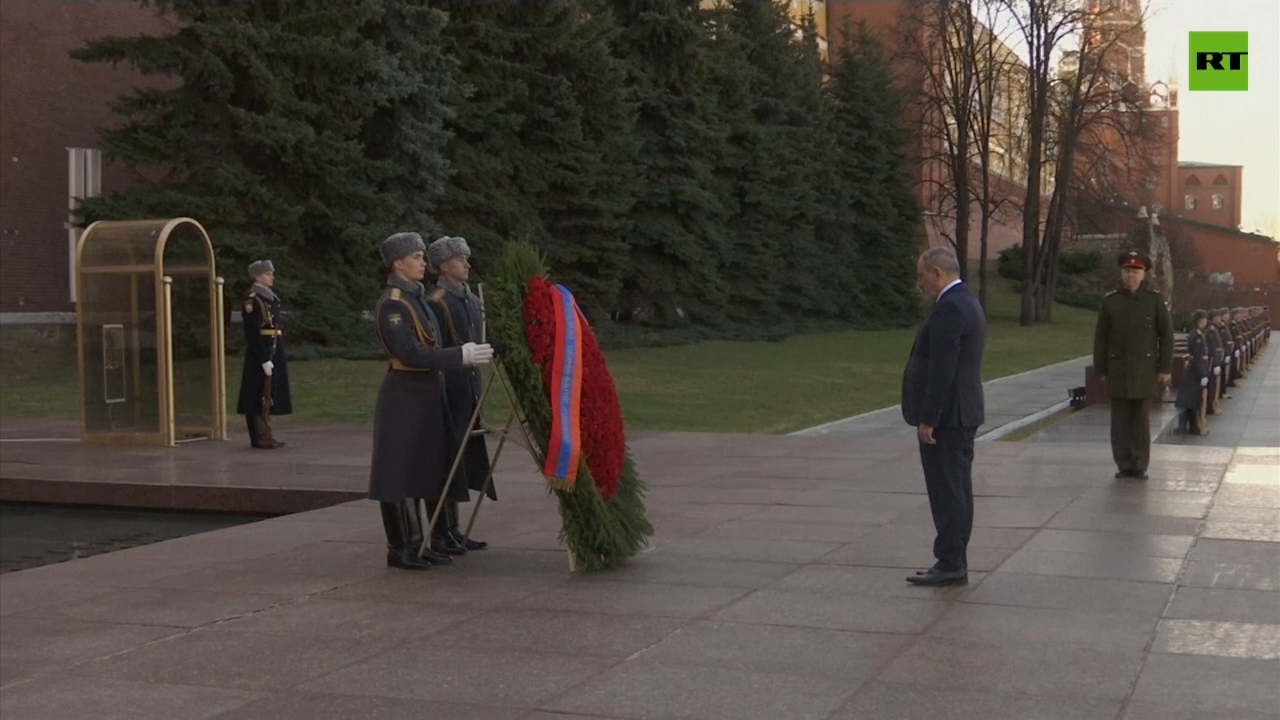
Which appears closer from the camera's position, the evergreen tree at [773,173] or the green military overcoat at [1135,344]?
the green military overcoat at [1135,344]

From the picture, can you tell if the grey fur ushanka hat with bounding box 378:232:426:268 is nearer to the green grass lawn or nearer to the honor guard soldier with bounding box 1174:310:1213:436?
the green grass lawn

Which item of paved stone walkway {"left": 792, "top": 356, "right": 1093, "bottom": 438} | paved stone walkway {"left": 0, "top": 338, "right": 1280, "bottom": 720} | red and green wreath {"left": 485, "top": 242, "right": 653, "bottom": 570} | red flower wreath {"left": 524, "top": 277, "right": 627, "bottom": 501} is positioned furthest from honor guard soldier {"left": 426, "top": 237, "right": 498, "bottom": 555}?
paved stone walkway {"left": 792, "top": 356, "right": 1093, "bottom": 438}

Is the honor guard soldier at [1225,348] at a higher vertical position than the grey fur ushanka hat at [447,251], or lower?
lower

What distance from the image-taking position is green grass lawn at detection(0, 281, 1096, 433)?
68.1ft

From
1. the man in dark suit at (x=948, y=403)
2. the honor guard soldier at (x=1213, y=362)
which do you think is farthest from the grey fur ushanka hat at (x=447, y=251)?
the honor guard soldier at (x=1213, y=362)

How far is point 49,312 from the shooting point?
3334 cm

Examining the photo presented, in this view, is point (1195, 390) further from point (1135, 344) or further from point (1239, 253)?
point (1239, 253)

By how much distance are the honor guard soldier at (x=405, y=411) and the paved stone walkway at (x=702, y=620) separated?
1.37 feet

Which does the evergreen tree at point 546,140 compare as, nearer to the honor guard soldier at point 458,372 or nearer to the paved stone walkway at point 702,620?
the paved stone walkway at point 702,620

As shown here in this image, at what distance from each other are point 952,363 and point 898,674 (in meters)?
2.29

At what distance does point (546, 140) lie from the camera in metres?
35.7

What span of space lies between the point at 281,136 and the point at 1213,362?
16.4 m

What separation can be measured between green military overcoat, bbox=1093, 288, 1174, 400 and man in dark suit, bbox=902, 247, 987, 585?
4.62m

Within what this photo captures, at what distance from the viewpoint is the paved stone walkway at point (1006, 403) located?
1856 centimetres
